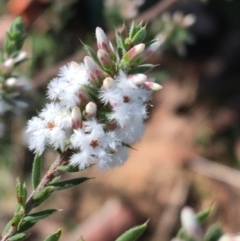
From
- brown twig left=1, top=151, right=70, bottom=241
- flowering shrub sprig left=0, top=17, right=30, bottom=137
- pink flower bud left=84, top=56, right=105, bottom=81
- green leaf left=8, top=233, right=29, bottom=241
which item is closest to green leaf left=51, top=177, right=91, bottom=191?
brown twig left=1, top=151, right=70, bottom=241

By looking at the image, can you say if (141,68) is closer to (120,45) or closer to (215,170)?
(120,45)

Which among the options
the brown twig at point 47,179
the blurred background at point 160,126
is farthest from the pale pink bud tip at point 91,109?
the blurred background at point 160,126

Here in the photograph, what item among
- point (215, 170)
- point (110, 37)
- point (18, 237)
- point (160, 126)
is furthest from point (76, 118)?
point (160, 126)

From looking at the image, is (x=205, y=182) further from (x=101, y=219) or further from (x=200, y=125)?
(x=101, y=219)

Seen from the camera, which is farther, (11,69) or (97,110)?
(11,69)

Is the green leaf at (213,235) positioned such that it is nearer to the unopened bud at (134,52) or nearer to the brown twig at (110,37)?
the unopened bud at (134,52)

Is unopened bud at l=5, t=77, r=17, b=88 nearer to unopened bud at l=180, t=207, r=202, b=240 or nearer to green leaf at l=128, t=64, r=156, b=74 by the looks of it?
green leaf at l=128, t=64, r=156, b=74
